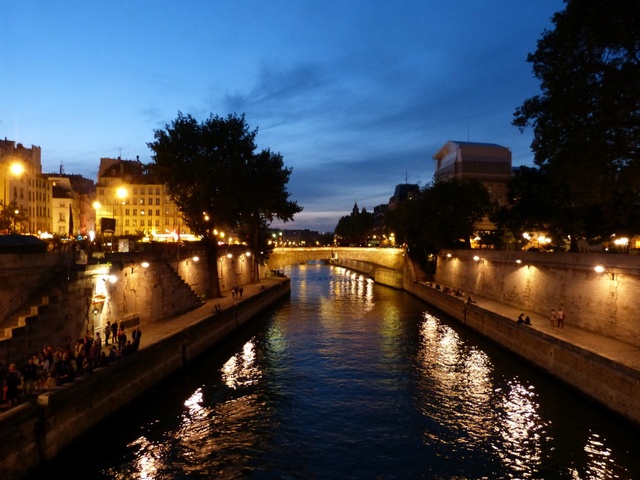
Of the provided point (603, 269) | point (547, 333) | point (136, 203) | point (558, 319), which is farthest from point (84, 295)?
point (136, 203)

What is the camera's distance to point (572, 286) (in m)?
35.1

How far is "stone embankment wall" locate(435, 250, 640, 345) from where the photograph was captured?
2838 centimetres

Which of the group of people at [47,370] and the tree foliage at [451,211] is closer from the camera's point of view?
the group of people at [47,370]

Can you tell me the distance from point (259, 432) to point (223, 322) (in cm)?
1787

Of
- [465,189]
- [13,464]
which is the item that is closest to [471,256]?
[465,189]

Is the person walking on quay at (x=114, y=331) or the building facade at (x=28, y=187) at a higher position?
the building facade at (x=28, y=187)

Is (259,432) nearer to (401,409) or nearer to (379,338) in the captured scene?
(401,409)

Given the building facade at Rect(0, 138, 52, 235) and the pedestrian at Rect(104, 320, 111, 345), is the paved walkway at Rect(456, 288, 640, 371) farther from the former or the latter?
the building facade at Rect(0, 138, 52, 235)

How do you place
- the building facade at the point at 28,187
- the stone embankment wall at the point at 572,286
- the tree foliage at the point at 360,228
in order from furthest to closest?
the tree foliage at the point at 360,228 → the building facade at the point at 28,187 → the stone embankment wall at the point at 572,286

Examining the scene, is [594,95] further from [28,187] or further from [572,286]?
[28,187]

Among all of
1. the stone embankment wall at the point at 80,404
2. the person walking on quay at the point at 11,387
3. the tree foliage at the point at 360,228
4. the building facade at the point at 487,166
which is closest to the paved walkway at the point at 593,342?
the stone embankment wall at the point at 80,404

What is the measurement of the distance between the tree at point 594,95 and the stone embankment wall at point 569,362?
27.6ft

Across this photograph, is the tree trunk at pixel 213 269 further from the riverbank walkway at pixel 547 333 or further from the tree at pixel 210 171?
the riverbank walkway at pixel 547 333

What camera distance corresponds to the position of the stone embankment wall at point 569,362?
20609mm
